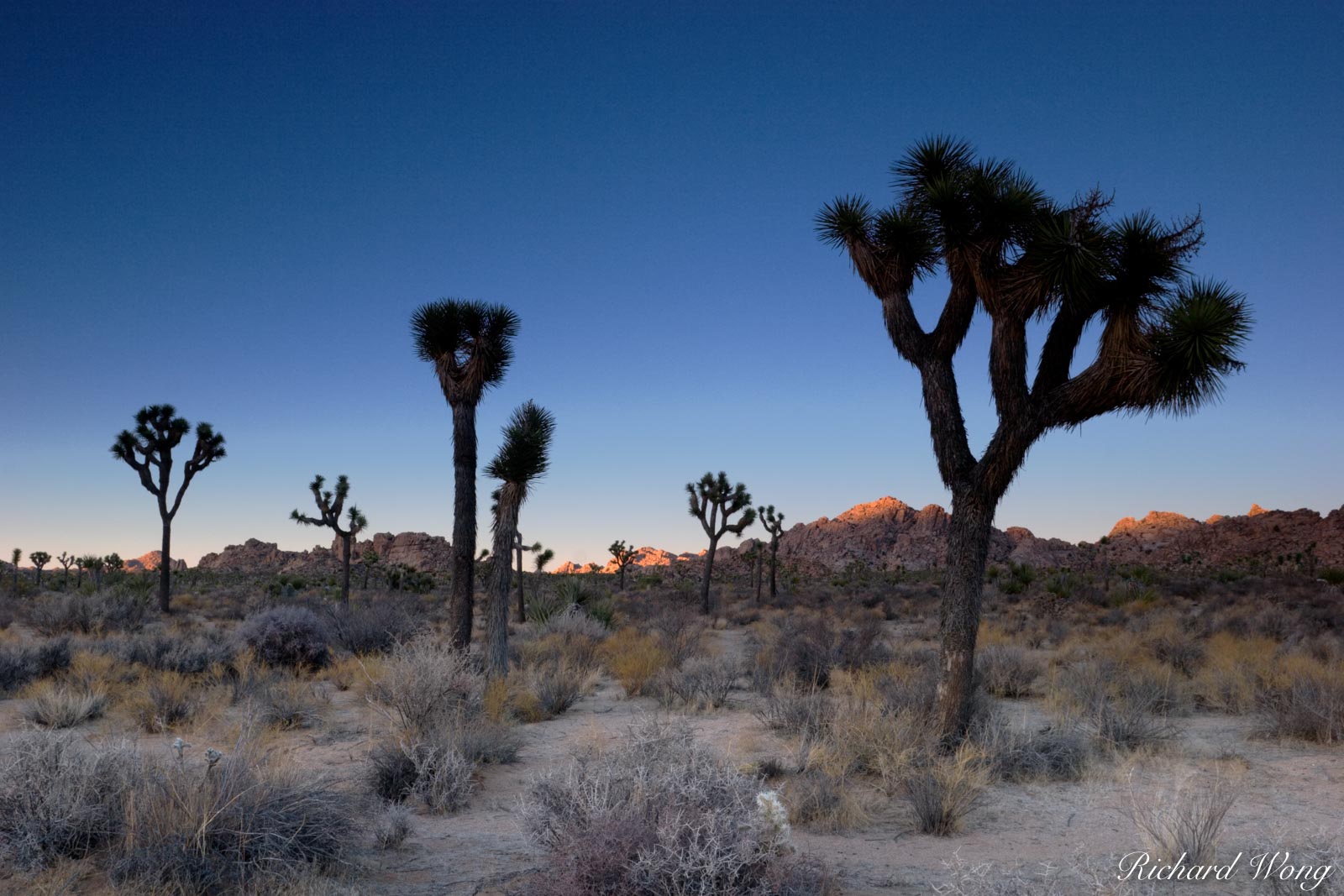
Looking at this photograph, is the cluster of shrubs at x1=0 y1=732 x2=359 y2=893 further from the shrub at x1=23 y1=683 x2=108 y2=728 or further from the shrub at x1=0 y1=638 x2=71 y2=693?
the shrub at x1=0 y1=638 x2=71 y2=693

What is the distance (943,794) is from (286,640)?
1212 cm

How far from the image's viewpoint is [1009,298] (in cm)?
879

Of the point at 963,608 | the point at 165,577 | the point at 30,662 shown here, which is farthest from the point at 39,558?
the point at 963,608

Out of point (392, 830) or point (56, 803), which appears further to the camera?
point (392, 830)

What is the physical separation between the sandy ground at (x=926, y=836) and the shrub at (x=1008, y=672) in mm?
2193

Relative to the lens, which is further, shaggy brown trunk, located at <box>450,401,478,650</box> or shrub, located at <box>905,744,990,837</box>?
shaggy brown trunk, located at <box>450,401,478,650</box>

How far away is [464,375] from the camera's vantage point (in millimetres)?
15102

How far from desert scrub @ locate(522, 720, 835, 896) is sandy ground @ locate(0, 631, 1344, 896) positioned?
1.50ft

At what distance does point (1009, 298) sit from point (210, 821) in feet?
27.7

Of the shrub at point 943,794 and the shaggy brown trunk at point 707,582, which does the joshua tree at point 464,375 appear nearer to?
the shrub at point 943,794

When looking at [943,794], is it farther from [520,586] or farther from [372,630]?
[520,586]

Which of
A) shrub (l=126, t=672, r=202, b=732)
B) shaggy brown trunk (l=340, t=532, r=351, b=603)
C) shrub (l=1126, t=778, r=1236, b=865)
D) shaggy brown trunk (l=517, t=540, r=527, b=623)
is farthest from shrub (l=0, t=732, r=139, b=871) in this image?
shaggy brown trunk (l=517, t=540, r=527, b=623)

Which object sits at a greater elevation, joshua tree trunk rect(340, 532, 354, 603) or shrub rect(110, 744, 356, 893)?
joshua tree trunk rect(340, 532, 354, 603)

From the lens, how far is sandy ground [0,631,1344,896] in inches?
216
